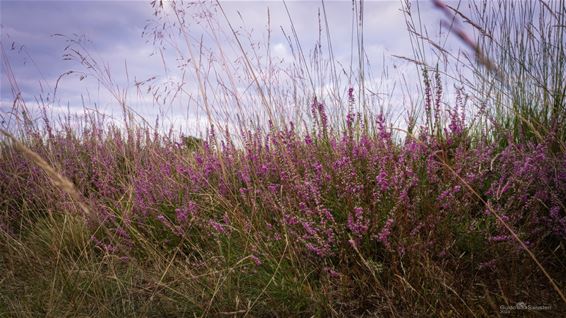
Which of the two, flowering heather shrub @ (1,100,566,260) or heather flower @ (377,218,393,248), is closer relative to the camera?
heather flower @ (377,218,393,248)

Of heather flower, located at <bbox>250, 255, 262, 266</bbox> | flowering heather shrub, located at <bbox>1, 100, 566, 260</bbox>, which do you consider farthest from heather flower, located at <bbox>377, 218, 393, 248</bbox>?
heather flower, located at <bbox>250, 255, 262, 266</bbox>

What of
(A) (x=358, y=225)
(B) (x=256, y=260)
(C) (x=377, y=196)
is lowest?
(B) (x=256, y=260)

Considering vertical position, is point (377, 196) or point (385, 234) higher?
point (377, 196)

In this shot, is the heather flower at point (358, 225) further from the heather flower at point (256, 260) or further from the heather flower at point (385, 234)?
the heather flower at point (256, 260)

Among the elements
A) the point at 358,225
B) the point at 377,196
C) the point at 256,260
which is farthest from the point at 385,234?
the point at 256,260

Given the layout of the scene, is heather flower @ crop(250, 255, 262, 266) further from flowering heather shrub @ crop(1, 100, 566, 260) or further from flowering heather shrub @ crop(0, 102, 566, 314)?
flowering heather shrub @ crop(1, 100, 566, 260)

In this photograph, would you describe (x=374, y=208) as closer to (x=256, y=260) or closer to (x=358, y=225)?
(x=358, y=225)

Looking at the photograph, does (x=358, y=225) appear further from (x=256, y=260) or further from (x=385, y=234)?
(x=256, y=260)

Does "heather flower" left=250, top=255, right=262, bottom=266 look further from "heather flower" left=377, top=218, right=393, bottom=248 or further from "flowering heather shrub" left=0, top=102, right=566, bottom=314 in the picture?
"heather flower" left=377, top=218, right=393, bottom=248

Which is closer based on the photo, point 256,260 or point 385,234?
point 385,234

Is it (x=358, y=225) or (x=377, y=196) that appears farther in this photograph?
(x=377, y=196)

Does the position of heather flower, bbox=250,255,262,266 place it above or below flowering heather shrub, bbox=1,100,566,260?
below

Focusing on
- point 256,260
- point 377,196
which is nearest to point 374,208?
point 377,196

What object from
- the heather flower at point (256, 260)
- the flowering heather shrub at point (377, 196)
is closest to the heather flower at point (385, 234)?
the flowering heather shrub at point (377, 196)
